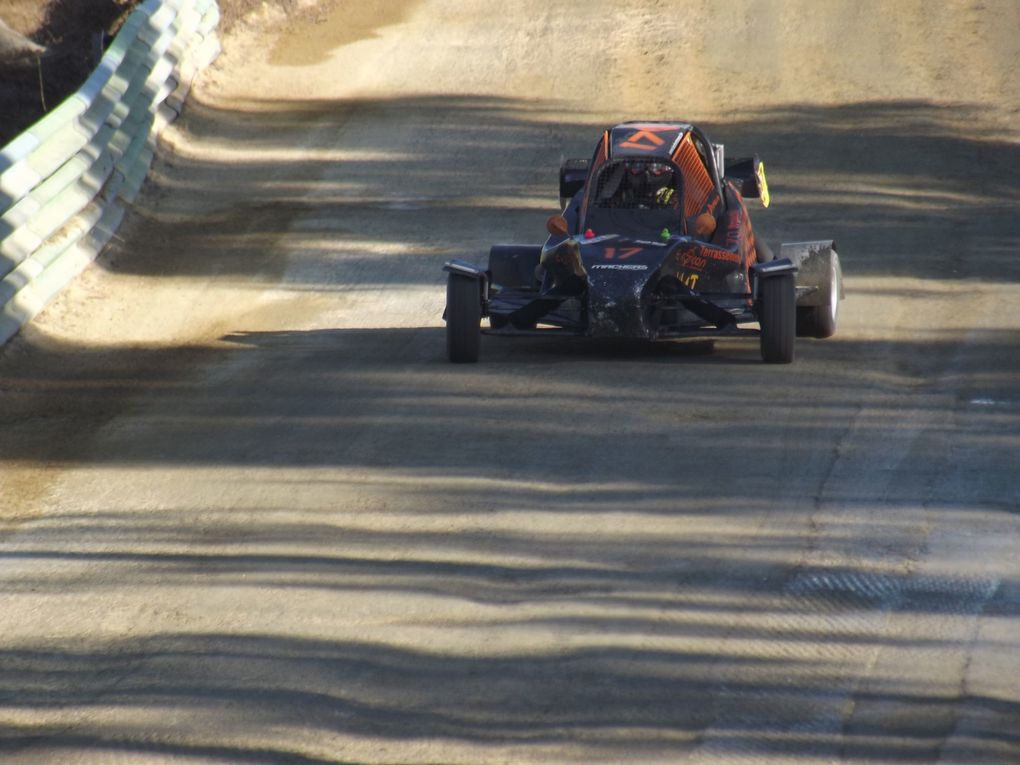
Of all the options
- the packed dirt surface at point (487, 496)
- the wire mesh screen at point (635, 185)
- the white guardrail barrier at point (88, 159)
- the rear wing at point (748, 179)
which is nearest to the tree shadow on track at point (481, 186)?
the packed dirt surface at point (487, 496)

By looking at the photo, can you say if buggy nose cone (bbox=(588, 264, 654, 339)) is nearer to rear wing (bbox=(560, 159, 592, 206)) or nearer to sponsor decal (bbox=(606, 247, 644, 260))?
sponsor decal (bbox=(606, 247, 644, 260))

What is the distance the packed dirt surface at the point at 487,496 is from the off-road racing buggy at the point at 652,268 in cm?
30

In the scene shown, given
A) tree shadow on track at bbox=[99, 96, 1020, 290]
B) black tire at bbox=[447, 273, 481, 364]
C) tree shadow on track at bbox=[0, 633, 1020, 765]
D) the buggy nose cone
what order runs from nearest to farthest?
tree shadow on track at bbox=[0, 633, 1020, 765] < the buggy nose cone < black tire at bbox=[447, 273, 481, 364] < tree shadow on track at bbox=[99, 96, 1020, 290]

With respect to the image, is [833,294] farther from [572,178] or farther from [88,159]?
[88,159]

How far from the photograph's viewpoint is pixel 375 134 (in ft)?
58.7

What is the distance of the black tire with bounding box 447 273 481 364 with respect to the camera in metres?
10.1

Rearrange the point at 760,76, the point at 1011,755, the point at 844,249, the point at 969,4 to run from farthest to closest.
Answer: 1. the point at 969,4
2. the point at 760,76
3. the point at 844,249
4. the point at 1011,755

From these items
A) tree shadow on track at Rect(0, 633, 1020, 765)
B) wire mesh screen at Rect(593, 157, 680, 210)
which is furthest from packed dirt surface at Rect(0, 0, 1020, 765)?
wire mesh screen at Rect(593, 157, 680, 210)

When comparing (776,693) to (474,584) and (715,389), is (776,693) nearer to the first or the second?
(474,584)

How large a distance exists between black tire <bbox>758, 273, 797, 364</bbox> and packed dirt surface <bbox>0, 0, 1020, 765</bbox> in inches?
7.7

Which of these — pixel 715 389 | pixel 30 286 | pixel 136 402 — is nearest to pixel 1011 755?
pixel 715 389

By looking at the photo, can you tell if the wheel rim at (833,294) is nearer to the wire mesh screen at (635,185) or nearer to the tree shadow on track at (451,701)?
the wire mesh screen at (635,185)

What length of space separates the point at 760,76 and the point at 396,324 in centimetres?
938

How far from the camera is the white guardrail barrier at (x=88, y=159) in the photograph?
11.6m
